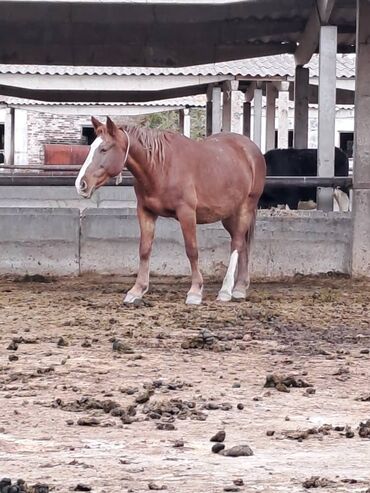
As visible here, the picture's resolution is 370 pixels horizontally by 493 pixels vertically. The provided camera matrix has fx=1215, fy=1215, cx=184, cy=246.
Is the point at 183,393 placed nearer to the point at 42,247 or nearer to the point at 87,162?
the point at 87,162

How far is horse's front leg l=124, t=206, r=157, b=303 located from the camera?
11555 millimetres

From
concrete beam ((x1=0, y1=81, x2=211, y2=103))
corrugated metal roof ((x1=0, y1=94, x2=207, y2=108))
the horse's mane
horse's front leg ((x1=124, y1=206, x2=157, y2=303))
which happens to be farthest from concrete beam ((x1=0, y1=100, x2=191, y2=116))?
horse's front leg ((x1=124, y1=206, x2=157, y2=303))

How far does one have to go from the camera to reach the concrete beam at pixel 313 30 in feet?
50.2

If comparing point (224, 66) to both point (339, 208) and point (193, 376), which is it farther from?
point (193, 376)

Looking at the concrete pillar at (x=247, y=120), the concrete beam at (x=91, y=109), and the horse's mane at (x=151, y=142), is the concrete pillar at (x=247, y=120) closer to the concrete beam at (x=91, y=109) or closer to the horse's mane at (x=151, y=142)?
the concrete beam at (x=91, y=109)

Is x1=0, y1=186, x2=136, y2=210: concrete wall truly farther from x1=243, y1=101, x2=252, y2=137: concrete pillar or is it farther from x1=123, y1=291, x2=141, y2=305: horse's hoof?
x1=123, y1=291, x2=141, y2=305: horse's hoof

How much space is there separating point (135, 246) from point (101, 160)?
2912 mm

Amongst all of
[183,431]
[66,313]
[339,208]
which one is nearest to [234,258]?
[66,313]

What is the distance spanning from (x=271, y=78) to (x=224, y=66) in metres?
1.47

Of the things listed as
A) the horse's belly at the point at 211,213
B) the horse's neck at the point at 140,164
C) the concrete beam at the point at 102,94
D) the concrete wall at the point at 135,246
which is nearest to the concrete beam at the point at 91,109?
the concrete beam at the point at 102,94

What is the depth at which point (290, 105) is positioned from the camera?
38.1 metres

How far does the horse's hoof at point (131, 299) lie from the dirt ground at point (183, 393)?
0.43ft

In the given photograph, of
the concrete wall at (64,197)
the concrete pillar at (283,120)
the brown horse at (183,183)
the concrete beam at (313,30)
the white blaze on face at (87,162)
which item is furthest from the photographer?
the concrete pillar at (283,120)

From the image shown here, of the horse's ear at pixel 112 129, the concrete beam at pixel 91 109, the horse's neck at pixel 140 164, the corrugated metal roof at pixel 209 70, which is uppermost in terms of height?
the corrugated metal roof at pixel 209 70
